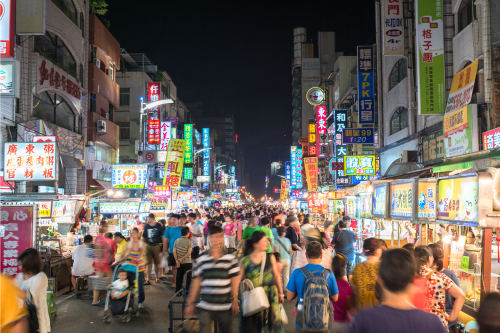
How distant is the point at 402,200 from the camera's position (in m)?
8.91

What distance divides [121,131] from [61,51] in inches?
780

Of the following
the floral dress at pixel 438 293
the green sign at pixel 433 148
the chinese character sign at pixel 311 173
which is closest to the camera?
the floral dress at pixel 438 293

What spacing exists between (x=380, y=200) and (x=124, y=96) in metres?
38.0

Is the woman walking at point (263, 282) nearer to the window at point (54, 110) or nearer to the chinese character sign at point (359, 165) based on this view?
the chinese character sign at point (359, 165)

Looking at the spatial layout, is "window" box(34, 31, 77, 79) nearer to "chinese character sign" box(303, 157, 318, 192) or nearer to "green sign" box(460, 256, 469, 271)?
"chinese character sign" box(303, 157, 318, 192)

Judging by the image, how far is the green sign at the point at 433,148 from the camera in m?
17.5

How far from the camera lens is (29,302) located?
4.60 metres

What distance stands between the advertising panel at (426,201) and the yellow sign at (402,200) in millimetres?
332

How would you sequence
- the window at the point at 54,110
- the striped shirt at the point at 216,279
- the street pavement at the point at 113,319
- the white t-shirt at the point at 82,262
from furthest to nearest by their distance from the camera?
the window at the point at 54,110 → the white t-shirt at the point at 82,262 → the street pavement at the point at 113,319 → the striped shirt at the point at 216,279

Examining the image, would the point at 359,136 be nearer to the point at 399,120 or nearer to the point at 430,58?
the point at 399,120

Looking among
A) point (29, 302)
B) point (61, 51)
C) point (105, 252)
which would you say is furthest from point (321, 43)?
point (29, 302)

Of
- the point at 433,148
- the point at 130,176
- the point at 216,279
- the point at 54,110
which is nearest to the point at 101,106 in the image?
the point at 54,110

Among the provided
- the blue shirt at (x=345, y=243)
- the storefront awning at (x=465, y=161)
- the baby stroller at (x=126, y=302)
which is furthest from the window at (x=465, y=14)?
the baby stroller at (x=126, y=302)

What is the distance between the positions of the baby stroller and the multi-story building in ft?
64.4
